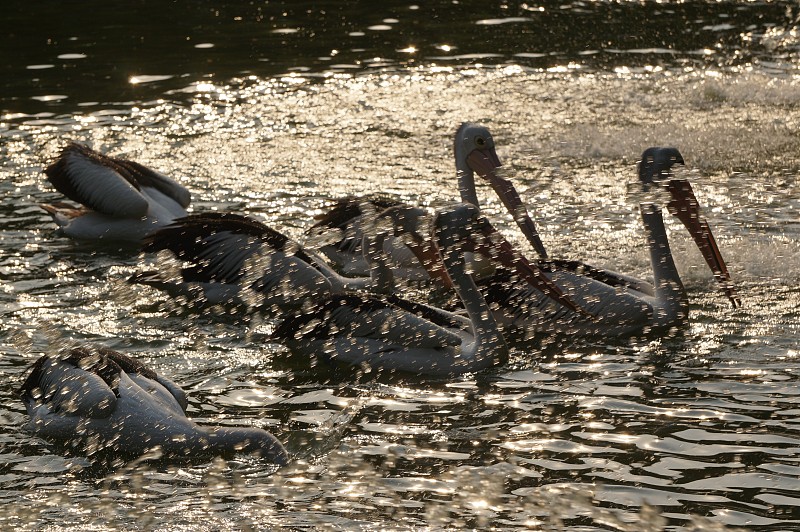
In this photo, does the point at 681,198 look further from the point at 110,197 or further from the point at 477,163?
the point at 110,197

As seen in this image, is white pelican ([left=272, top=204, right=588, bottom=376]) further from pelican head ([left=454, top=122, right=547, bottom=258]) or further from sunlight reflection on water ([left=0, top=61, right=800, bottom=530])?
pelican head ([left=454, top=122, right=547, bottom=258])

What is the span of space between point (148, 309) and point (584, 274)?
255 cm

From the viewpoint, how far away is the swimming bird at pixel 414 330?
6531 mm

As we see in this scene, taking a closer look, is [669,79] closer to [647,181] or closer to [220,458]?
[647,181]

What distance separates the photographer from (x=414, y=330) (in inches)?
257

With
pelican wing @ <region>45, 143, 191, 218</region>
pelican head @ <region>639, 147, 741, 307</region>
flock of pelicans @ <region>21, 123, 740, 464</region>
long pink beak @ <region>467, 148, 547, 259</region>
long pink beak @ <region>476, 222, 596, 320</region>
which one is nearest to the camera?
flock of pelicans @ <region>21, 123, 740, 464</region>

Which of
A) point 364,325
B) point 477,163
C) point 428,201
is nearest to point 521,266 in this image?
point 364,325

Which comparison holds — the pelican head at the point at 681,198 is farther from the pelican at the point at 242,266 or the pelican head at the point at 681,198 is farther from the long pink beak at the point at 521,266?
the pelican at the point at 242,266

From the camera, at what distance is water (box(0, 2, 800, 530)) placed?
5.16 metres

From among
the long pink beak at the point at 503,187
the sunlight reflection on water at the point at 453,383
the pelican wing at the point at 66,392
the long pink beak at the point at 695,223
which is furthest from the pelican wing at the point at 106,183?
the long pink beak at the point at 695,223

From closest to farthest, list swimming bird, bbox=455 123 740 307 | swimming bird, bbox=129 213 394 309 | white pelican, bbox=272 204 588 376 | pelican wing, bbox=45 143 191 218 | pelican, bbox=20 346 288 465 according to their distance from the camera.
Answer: pelican, bbox=20 346 288 465 → white pelican, bbox=272 204 588 376 → swimming bird, bbox=455 123 740 307 → swimming bird, bbox=129 213 394 309 → pelican wing, bbox=45 143 191 218

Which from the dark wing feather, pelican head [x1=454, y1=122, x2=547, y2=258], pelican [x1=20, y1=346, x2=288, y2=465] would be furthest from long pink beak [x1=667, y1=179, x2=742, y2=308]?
pelican [x1=20, y1=346, x2=288, y2=465]

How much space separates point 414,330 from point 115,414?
165 cm

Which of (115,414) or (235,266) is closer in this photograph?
(115,414)
